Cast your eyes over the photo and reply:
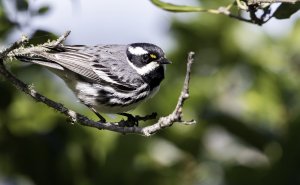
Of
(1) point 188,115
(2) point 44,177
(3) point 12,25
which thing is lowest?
(2) point 44,177

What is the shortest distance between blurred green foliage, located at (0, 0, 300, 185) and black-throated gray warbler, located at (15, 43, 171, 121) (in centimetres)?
16

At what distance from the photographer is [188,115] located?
4246 millimetres

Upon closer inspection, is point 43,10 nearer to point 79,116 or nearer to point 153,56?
point 79,116

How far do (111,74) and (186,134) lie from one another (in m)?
0.62

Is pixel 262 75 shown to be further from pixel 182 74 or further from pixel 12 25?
pixel 12 25

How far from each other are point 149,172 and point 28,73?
3.55ft

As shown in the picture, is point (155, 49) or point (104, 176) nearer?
point (104, 176)

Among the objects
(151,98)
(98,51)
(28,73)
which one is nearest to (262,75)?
(151,98)

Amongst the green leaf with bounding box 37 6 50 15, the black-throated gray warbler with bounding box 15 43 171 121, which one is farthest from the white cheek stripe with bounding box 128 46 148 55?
the green leaf with bounding box 37 6 50 15

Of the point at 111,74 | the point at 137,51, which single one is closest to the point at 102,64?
the point at 111,74

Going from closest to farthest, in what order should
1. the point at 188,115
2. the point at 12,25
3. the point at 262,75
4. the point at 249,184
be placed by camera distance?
the point at 12,25 → the point at 249,184 → the point at 188,115 → the point at 262,75

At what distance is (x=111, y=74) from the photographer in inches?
167

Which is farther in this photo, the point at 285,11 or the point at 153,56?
the point at 153,56

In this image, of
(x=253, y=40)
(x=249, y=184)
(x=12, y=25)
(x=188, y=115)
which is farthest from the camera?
(x=253, y=40)
